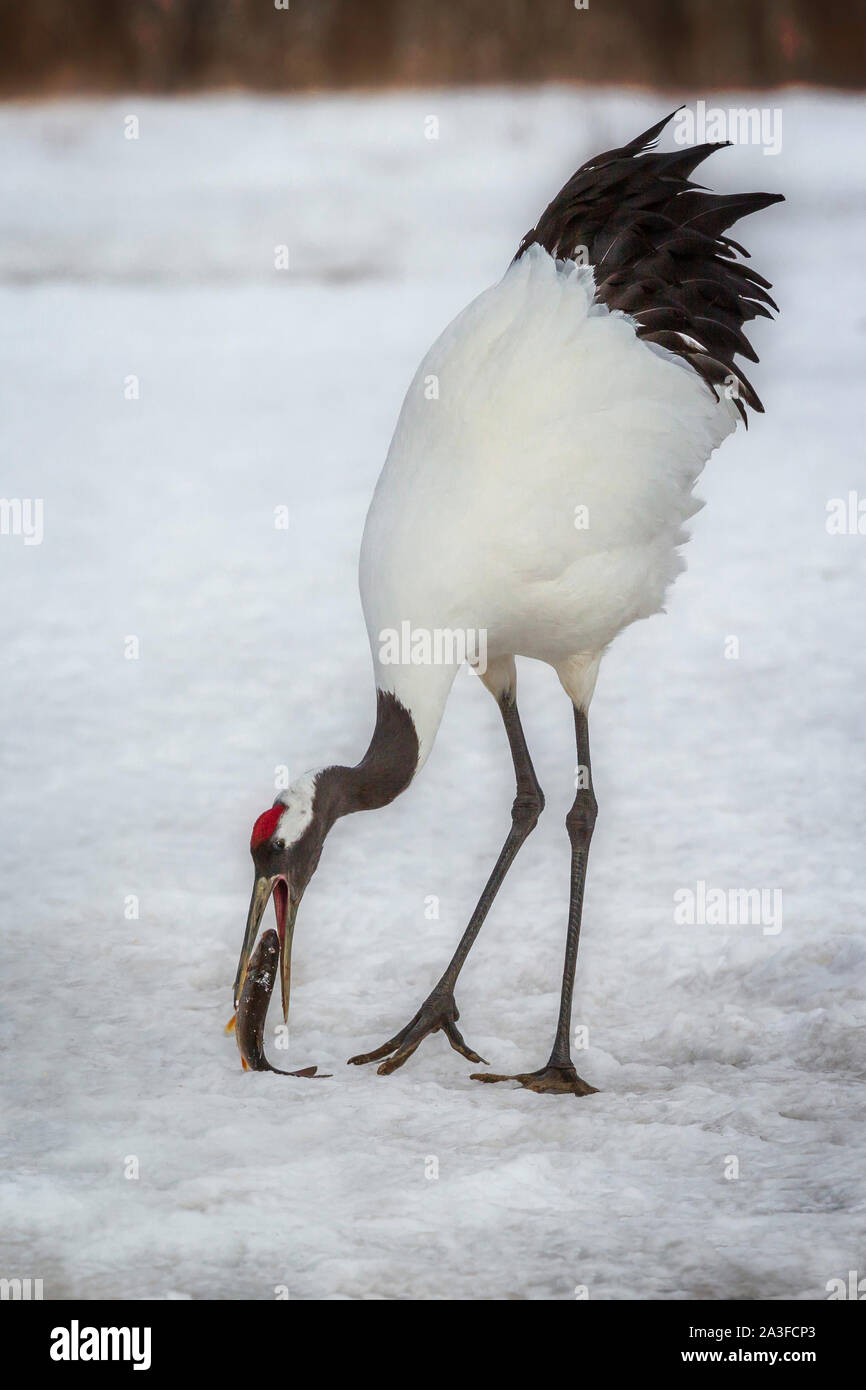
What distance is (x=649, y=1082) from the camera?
3400 millimetres

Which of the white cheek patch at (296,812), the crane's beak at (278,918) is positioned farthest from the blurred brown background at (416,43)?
the crane's beak at (278,918)

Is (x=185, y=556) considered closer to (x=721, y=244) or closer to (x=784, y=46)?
(x=721, y=244)

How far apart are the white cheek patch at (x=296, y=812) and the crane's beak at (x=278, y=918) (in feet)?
0.28

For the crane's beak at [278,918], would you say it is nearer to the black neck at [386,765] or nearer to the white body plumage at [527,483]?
the black neck at [386,765]

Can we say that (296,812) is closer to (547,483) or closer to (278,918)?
(278,918)

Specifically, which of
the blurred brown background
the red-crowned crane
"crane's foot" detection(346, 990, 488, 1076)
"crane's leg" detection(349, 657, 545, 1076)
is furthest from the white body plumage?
the blurred brown background

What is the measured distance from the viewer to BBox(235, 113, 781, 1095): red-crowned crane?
335 cm

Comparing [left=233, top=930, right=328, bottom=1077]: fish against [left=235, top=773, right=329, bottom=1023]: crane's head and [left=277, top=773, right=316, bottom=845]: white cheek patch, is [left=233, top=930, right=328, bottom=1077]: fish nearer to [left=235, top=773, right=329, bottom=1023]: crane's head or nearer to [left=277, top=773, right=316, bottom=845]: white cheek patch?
[left=235, top=773, right=329, bottom=1023]: crane's head

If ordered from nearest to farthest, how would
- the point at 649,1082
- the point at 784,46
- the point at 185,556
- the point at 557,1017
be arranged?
the point at 649,1082, the point at 557,1017, the point at 185,556, the point at 784,46

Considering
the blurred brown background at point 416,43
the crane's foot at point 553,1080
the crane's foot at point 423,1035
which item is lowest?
the crane's foot at point 553,1080

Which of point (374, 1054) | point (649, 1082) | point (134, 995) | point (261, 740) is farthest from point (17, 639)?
point (649, 1082)

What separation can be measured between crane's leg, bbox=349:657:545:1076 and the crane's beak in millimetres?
429

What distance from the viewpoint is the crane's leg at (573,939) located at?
339 centimetres

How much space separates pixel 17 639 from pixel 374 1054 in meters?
3.12
